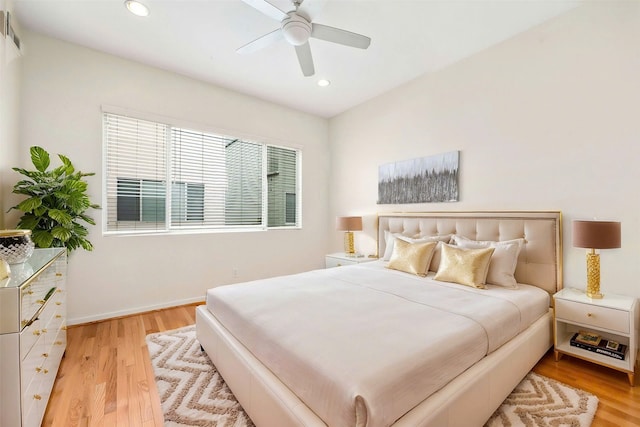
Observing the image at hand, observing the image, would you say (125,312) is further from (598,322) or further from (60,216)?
(598,322)

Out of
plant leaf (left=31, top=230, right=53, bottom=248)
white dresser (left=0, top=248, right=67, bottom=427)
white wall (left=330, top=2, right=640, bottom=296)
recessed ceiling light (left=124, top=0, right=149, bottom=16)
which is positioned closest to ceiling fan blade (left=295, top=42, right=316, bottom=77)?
recessed ceiling light (left=124, top=0, right=149, bottom=16)

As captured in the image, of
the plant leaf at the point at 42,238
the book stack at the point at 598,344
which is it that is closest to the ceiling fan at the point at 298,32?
the plant leaf at the point at 42,238

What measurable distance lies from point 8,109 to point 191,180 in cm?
168

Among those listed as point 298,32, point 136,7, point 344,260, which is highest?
point 136,7

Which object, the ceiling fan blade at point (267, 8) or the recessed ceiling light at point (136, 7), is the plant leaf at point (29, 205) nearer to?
the recessed ceiling light at point (136, 7)

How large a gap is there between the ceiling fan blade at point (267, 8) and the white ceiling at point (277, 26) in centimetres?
18

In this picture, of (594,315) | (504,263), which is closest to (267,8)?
(504,263)

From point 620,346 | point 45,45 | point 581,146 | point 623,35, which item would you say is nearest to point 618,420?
point 620,346

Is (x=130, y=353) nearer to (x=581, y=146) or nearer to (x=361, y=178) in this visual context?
(x=361, y=178)

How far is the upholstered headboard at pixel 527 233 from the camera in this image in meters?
2.45

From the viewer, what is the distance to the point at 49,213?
2.27 metres

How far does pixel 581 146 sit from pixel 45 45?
494cm

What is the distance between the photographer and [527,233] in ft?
8.50

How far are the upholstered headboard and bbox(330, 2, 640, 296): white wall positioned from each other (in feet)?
0.34
